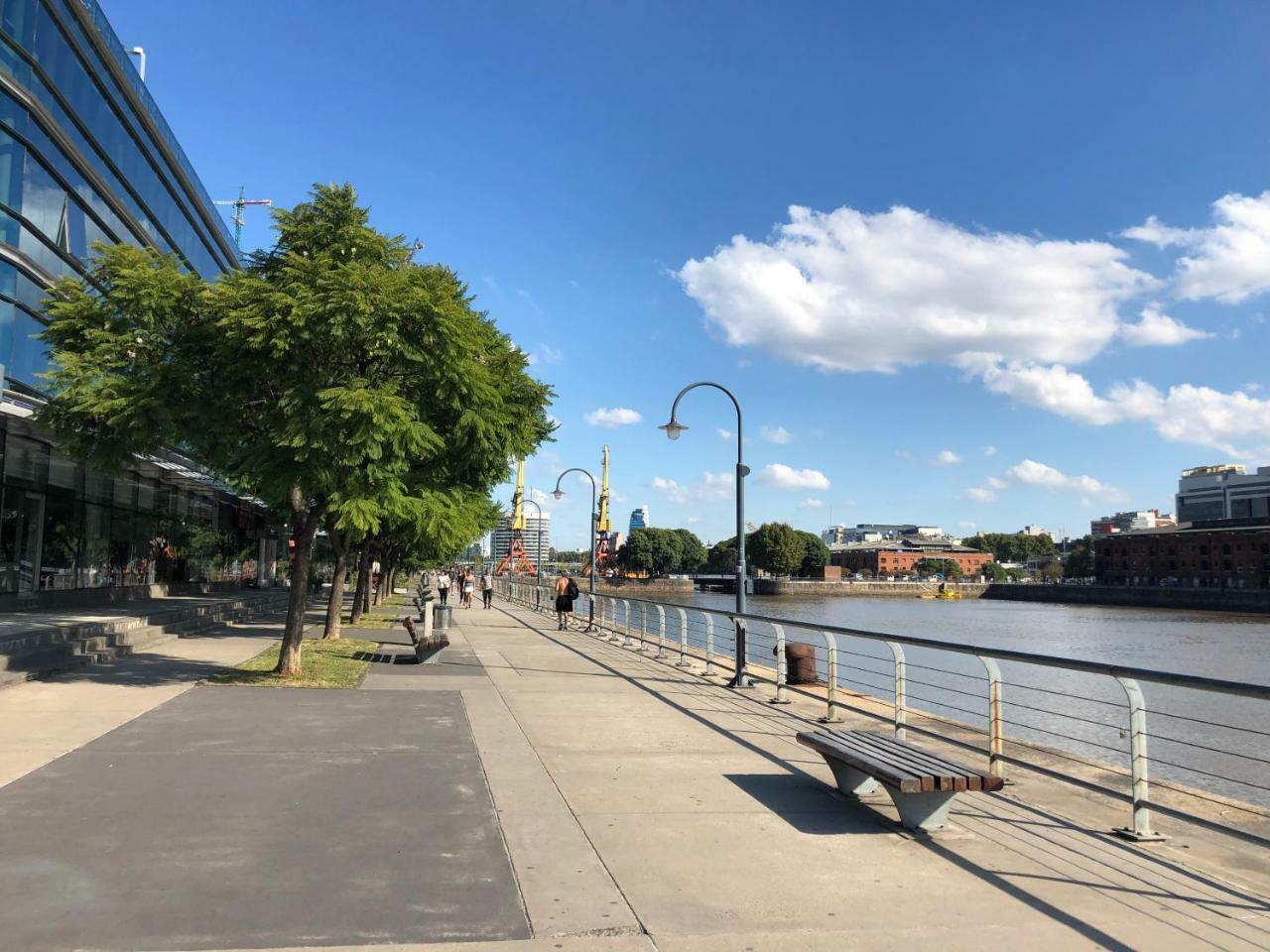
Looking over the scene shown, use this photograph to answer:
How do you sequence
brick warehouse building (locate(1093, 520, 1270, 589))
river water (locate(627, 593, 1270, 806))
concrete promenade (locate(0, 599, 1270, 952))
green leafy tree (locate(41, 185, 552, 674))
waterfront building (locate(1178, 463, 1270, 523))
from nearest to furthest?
concrete promenade (locate(0, 599, 1270, 952)) < green leafy tree (locate(41, 185, 552, 674)) < river water (locate(627, 593, 1270, 806)) < brick warehouse building (locate(1093, 520, 1270, 589)) < waterfront building (locate(1178, 463, 1270, 523))

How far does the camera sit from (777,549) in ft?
538

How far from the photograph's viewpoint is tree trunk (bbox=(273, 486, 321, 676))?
1348 centimetres

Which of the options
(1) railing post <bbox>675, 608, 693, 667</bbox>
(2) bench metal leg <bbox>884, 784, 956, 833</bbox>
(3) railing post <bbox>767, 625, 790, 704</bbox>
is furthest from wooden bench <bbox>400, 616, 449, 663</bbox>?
(2) bench metal leg <bbox>884, 784, 956, 833</bbox>

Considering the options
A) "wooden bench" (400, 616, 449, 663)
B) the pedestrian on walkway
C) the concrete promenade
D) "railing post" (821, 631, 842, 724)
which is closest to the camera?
the concrete promenade

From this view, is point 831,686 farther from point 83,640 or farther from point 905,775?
point 83,640

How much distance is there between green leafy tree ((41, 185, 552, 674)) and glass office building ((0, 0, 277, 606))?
6311 mm

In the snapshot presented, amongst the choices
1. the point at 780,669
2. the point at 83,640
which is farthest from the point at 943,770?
the point at 83,640

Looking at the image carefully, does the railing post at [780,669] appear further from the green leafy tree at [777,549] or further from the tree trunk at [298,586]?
the green leafy tree at [777,549]

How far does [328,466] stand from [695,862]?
815 centimetres

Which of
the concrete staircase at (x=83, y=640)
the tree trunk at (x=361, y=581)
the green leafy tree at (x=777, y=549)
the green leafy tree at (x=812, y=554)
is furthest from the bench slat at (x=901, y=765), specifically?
the green leafy tree at (x=812, y=554)

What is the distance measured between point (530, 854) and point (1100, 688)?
24.4 m

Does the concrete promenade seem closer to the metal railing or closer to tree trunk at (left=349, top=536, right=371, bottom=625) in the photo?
the metal railing

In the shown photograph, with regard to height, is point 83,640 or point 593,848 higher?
point 83,640

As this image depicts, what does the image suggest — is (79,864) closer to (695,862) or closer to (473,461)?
(695,862)
